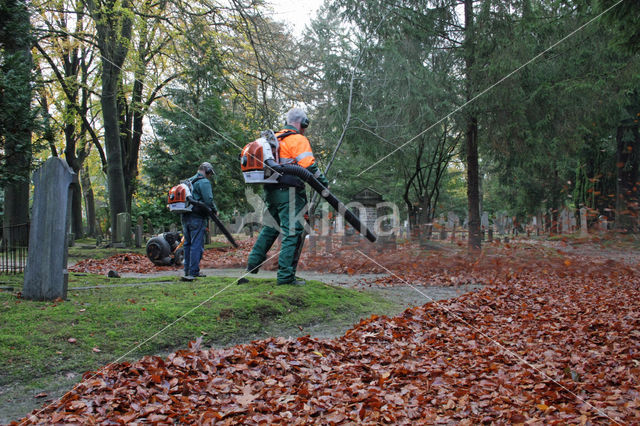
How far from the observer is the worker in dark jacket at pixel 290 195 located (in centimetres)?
572

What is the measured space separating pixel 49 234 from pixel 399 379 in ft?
12.6

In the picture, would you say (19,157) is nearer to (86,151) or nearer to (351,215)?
(351,215)

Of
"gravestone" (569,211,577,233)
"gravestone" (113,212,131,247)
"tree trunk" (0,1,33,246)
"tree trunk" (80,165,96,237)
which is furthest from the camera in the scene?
"tree trunk" (80,165,96,237)

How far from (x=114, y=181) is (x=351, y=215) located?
516 inches

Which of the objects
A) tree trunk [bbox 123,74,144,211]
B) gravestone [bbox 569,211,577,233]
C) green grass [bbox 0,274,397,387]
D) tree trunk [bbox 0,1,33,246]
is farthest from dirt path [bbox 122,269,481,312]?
gravestone [bbox 569,211,577,233]

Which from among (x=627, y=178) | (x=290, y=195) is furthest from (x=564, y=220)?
(x=290, y=195)

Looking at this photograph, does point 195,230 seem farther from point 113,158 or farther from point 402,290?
point 113,158

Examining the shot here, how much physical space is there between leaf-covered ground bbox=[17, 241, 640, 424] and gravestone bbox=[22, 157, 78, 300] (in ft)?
6.13

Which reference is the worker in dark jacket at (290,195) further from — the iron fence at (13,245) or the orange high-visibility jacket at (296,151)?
the iron fence at (13,245)

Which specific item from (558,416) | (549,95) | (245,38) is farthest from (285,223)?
(549,95)

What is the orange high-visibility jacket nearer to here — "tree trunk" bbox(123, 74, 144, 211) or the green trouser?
the green trouser

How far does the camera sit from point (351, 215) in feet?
18.1

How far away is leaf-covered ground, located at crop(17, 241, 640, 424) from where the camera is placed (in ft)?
9.53

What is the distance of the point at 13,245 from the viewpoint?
6449 millimetres
